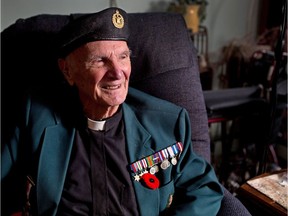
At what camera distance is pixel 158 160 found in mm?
1072

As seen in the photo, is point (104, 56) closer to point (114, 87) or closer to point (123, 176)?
point (114, 87)

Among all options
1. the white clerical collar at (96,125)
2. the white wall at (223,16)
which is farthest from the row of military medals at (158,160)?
the white wall at (223,16)

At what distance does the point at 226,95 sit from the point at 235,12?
1.72m

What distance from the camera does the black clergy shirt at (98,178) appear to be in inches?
39.9

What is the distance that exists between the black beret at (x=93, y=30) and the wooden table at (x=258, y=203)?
669 mm

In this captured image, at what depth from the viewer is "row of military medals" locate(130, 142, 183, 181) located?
1052 millimetres

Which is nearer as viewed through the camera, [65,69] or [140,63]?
[65,69]

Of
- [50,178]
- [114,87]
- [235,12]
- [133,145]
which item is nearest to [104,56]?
[114,87]

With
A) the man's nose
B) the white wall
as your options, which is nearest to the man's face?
the man's nose

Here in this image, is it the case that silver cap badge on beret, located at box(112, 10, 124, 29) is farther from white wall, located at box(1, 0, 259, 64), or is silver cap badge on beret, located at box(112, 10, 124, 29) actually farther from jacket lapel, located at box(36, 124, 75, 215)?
white wall, located at box(1, 0, 259, 64)

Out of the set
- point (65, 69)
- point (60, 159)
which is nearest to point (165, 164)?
point (60, 159)

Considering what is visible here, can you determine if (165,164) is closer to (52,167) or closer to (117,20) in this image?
(52,167)

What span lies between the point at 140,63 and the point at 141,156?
0.35 metres

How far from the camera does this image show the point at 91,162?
103 cm
